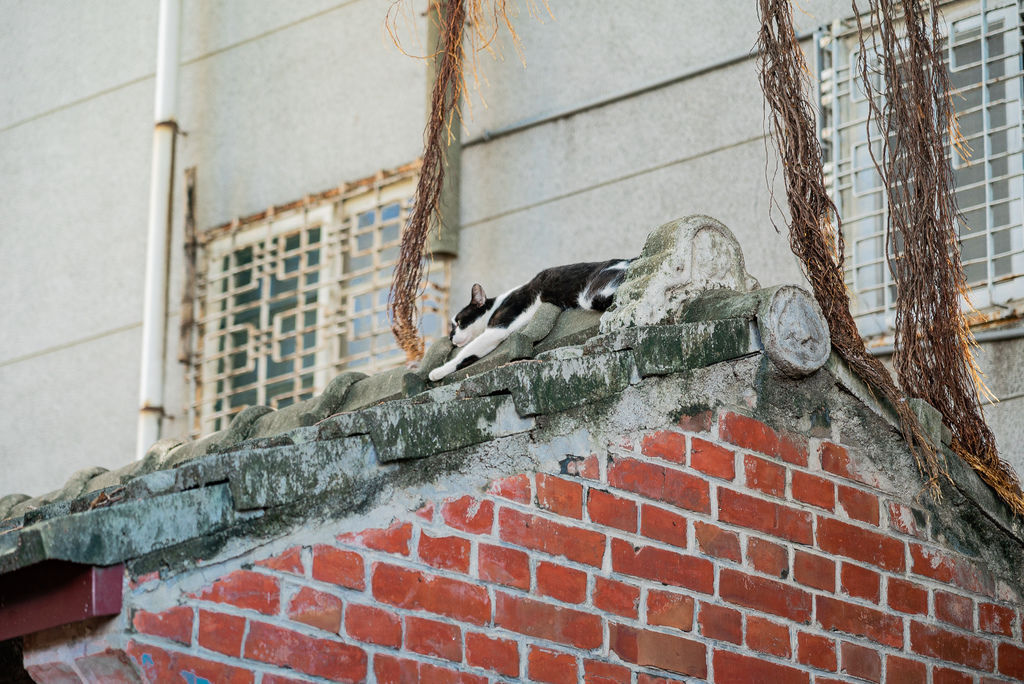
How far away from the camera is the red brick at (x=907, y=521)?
4633 millimetres

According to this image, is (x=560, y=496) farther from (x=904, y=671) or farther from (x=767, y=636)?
(x=904, y=671)

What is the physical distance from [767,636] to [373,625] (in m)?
1.29

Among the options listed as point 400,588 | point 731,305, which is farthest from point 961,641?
point 400,588

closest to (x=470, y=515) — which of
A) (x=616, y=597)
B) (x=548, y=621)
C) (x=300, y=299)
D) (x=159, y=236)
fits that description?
(x=548, y=621)

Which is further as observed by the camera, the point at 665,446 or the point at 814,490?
the point at 814,490

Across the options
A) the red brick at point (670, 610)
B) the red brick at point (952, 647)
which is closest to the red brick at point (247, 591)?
the red brick at point (670, 610)

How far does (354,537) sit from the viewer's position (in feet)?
Result: 11.7

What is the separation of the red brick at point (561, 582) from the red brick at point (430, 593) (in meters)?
0.18

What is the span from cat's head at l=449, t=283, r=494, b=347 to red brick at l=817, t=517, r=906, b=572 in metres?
1.85

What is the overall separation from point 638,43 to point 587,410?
4935 millimetres

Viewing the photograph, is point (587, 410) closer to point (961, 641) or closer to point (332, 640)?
point (332, 640)

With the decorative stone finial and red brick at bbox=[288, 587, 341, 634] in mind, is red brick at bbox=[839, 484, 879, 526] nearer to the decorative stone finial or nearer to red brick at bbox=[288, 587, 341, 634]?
the decorative stone finial

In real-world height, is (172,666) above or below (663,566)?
below

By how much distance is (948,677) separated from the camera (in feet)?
15.1
